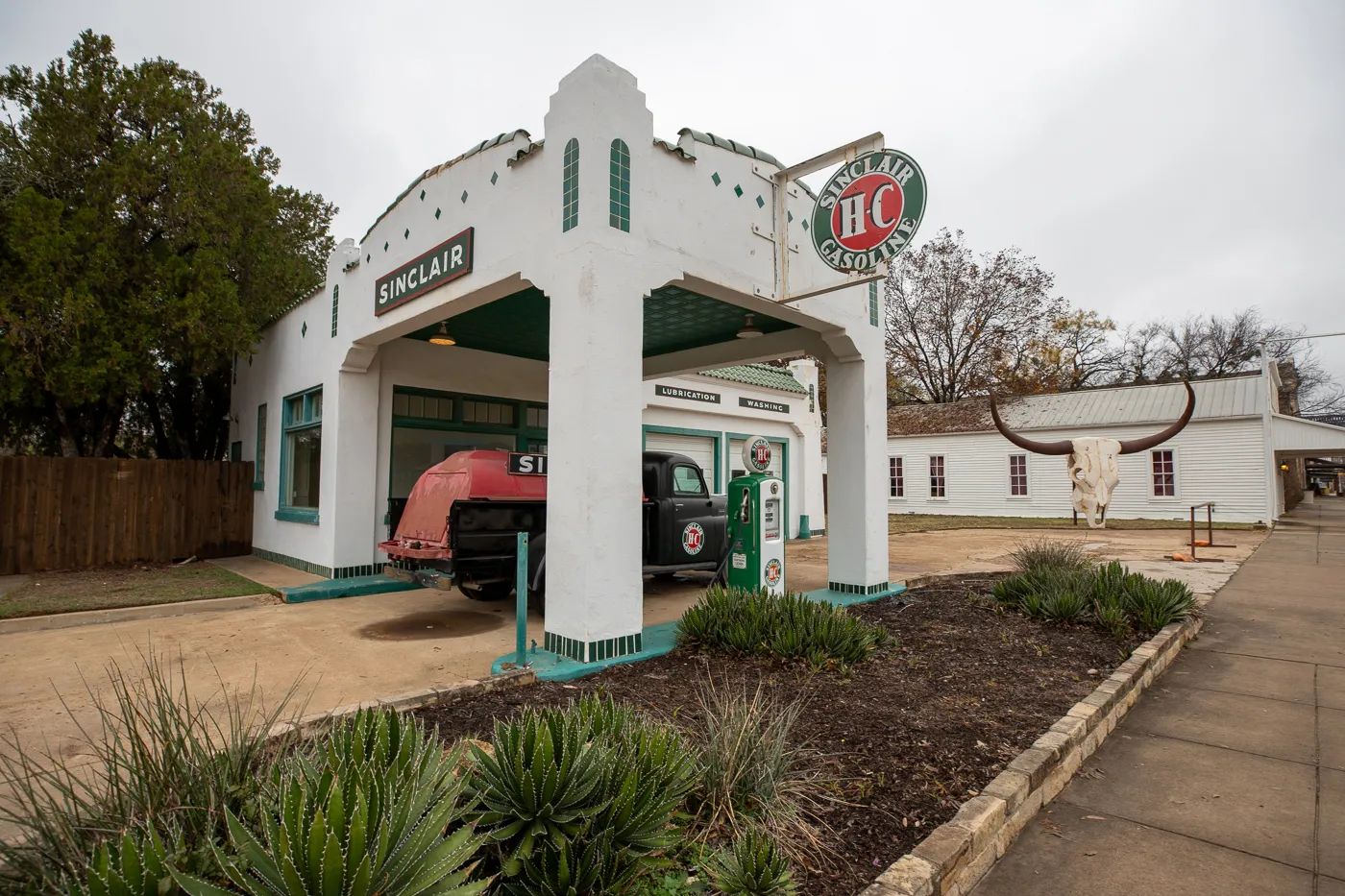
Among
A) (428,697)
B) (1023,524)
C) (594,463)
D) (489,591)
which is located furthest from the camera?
(1023,524)

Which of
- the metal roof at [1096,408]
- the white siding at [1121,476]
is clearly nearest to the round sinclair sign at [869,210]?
the white siding at [1121,476]

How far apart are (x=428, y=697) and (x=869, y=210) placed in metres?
5.42

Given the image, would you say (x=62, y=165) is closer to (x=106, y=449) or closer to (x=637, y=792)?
(x=106, y=449)

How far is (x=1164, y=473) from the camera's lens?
2216 cm

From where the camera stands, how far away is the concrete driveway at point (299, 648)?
4.86 m

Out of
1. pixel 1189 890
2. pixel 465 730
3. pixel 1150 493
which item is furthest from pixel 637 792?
pixel 1150 493

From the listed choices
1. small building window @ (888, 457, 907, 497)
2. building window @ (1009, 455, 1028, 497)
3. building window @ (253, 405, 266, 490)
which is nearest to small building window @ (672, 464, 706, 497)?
building window @ (253, 405, 266, 490)

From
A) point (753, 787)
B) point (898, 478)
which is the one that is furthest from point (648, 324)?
point (898, 478)

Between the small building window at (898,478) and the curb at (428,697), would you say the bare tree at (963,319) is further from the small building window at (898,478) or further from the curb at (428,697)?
the curb at (428,697)

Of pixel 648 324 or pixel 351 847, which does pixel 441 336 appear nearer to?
pixel 648 324

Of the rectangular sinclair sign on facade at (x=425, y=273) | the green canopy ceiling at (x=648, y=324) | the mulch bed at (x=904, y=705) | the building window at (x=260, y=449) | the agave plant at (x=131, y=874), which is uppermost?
the rectangular sinclair sign on facade at (x=425, y=273)

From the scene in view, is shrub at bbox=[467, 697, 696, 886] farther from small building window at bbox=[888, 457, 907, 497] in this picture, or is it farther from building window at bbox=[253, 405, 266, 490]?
small building window at bbox=[888, 457, 907, 497]

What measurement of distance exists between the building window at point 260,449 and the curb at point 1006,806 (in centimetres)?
1279

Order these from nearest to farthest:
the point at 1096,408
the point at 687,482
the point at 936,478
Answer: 1. the point at 687,482
2. the point at 1096,408
3. the point at 936,478
